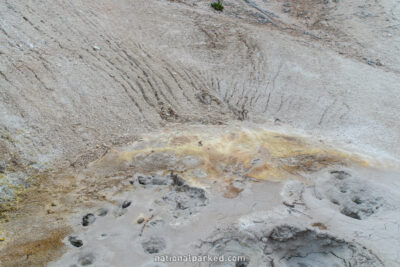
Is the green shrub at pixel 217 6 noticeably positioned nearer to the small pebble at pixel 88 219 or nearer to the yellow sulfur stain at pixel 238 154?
the yellow sulfur stain at pixel 238 154

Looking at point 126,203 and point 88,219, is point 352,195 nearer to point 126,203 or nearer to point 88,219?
point 126,203

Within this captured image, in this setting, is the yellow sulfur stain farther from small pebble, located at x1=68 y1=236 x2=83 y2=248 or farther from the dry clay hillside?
small pebble, located at x1=68 y1=236 x2=83 y2=248

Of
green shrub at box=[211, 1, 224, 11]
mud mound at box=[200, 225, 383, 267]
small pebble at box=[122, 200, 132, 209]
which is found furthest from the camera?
green shrub at box=[211, 1, 224, 11]

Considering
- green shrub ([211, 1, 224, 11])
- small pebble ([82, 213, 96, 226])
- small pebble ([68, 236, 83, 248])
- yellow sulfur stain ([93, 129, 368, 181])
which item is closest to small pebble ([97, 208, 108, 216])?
small pebble ([82, 213, 96, 226])

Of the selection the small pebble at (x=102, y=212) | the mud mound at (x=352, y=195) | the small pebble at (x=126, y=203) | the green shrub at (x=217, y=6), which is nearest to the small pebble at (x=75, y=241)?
the small pebble at (x=102, y=212)

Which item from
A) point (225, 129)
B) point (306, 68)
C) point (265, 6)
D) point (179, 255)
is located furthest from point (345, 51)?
point (179, 255)

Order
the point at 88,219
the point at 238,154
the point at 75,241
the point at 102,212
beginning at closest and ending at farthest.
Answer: the point at 75,241 < the point at 88,219 < the point at 102,212 < the point at 238,154

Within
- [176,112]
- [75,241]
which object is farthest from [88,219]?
[176,112]

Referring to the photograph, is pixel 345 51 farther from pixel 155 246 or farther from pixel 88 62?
pixel 155 246
